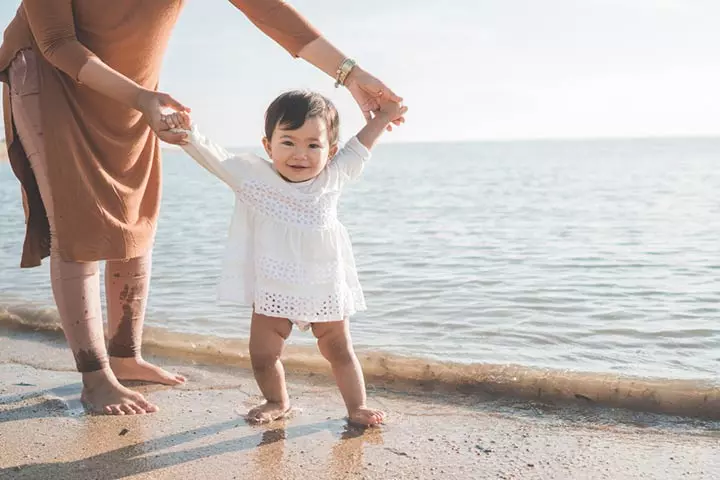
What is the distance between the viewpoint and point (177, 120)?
281 cm

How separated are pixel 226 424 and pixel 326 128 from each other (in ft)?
3.64

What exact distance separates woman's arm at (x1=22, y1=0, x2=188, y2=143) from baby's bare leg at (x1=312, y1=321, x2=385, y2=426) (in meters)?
0.86

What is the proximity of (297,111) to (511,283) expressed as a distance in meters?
3.70

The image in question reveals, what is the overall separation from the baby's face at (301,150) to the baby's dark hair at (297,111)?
2 cm

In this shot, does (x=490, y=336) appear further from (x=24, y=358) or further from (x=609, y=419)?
(x=24, y=358)

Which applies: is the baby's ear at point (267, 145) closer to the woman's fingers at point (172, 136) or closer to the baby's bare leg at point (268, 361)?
the woman's fingers at point (172, 136)

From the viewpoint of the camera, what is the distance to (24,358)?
13.7 feet

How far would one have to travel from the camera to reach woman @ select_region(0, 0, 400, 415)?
10.2ft

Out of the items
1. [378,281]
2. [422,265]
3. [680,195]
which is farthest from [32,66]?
[680,195]

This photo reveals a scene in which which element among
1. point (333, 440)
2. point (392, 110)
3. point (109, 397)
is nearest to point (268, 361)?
point (333, 440)

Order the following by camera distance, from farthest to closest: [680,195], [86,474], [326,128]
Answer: [680,195], [326,128], [86,474]

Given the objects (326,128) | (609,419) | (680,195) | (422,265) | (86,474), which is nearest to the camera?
(86,474)

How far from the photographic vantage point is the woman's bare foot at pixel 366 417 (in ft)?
10.1

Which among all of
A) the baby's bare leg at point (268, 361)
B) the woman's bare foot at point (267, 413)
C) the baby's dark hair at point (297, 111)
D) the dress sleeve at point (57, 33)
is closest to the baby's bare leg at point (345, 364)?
the baby's bare leg at point (268, 361)
